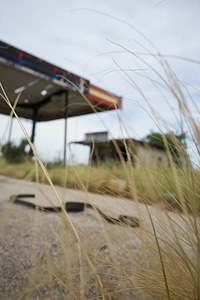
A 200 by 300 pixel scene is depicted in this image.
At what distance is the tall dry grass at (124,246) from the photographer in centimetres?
33

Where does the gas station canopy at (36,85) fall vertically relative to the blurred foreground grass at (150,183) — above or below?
above

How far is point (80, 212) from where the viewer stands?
1684mm

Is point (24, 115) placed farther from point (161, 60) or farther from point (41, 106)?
point (161, 60)

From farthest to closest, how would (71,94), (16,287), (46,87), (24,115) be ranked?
1. (24,115)
2. (71,94)
3. (46,87)
4. (16,287)

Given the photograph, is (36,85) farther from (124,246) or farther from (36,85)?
(124,246)

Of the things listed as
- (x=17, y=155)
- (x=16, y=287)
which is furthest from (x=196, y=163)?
(x=17, y=155)

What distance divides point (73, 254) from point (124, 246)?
0.46ft

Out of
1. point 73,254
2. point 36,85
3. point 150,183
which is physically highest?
point 36,85

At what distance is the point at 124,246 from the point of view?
2.19 ft

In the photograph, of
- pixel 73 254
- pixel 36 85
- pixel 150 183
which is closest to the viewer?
pixel 150 183

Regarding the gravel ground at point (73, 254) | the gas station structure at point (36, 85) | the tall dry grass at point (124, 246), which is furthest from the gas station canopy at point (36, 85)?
the tall dry grass at point (124, 246)

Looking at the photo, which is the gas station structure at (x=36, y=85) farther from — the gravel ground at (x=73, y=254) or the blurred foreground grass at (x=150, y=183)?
the blurred foreground grass at (x=150, y=183)

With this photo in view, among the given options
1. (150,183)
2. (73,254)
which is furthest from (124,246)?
(150,183)

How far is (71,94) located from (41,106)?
1.20 m
